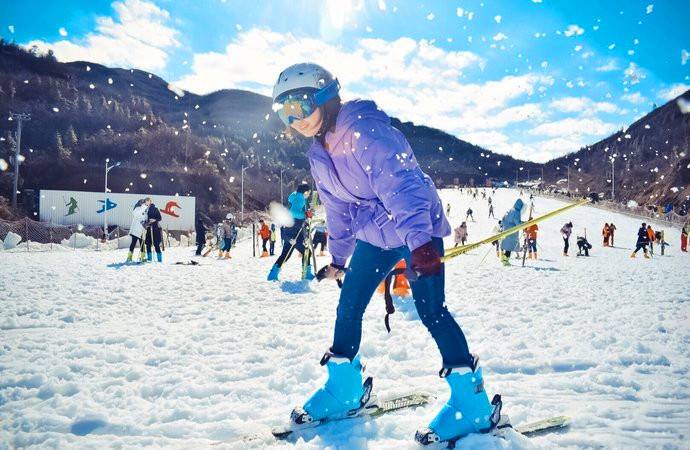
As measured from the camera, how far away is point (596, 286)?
8375 millimetres

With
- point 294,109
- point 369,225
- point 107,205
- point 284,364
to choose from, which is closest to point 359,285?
point 369,225

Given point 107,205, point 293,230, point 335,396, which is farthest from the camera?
point 107,205

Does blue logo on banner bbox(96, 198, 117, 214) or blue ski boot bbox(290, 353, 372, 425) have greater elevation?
blue logo on banner bbox(96, 198, 117, 214)

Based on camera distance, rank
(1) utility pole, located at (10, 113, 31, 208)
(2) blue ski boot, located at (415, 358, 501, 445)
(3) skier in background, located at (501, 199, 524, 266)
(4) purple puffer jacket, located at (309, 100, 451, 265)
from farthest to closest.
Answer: (1) utility pole, located at (10, 113, 31, 208), (3) skier in background, located at (501, 199, 524, 266), (2) blue ski boot, located at (415, 358, 501, 445), (4) purple puffer jacket, located at (309, 100, 451, 265)

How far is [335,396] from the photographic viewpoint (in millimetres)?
2355

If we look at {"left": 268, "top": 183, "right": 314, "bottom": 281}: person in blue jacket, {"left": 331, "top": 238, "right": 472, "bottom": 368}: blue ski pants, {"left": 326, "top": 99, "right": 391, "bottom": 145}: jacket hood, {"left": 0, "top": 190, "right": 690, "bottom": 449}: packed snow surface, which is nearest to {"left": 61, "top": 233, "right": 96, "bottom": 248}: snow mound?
{"left": 0, "top": 190, "right": 690, "bottom": 449}: packed snow surface

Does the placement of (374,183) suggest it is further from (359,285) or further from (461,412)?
(461,412)

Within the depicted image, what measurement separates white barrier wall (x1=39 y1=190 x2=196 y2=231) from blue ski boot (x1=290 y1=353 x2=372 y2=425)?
43047 millimetres

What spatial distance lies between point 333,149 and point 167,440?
1.79 meters

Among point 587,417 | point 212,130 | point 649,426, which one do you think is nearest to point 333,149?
point 587,417

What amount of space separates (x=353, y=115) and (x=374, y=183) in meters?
0.37

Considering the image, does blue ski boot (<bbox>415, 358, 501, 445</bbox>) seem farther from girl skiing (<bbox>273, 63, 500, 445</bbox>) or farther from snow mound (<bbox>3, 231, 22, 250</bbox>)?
snow mound (<bbox>3, 231, 22, 250</bbox>)

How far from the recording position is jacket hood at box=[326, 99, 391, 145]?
2.08m

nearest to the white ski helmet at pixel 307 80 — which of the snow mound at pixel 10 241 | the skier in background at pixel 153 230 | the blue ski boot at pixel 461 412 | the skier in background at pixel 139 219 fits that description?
the blue ski boot at pixel 461 412
